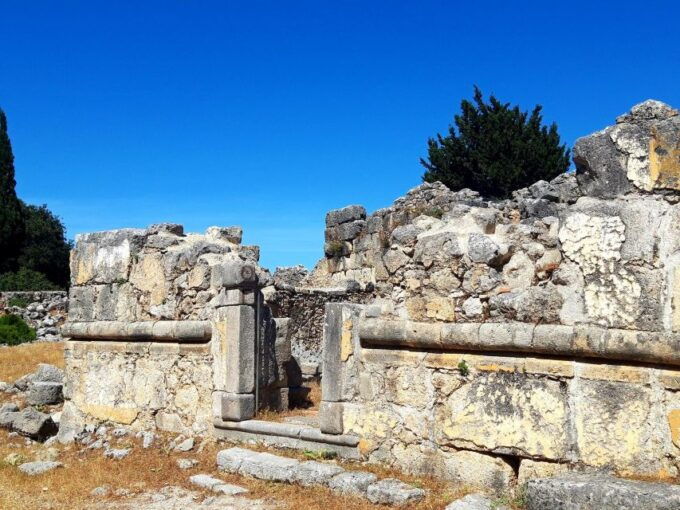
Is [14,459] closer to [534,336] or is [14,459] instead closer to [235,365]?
[235,365]

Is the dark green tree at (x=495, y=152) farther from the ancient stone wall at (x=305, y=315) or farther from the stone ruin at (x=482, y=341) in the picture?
the stone ruin at (x=482, y=341)

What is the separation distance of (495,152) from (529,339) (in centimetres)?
2615

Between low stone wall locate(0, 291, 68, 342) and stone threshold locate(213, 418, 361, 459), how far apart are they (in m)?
16.7

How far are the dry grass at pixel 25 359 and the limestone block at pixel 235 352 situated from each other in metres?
7.14

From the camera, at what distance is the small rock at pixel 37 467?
707 centimetres

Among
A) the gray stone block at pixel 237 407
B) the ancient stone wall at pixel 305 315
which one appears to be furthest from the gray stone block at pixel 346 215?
the gray stone block at pixel 237 407

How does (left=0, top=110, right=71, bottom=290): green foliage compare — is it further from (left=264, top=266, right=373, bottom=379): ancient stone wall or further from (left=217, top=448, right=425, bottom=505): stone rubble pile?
(left=217, top=448, right=425, bottom=505): stone rubble pile

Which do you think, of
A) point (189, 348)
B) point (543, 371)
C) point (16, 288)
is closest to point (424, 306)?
point (543, 371)

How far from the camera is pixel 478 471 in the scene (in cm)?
546

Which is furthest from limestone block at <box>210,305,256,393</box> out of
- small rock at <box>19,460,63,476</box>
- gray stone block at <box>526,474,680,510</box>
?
gray stone block at <box>526,474,680,510</box>

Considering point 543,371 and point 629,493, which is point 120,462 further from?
point 629,493

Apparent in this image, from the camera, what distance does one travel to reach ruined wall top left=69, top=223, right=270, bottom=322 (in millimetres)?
8070

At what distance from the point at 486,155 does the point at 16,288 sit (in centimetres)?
1972

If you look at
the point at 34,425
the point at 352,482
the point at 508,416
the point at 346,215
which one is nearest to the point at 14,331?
the point at 346,215
